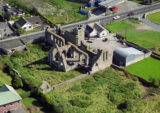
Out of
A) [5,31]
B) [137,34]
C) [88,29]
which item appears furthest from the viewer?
[137,34]

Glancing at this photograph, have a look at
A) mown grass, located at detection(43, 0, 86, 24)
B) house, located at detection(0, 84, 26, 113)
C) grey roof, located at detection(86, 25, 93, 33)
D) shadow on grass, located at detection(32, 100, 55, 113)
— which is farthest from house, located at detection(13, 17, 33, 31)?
house, located at detection(0, 84, 26, 113)

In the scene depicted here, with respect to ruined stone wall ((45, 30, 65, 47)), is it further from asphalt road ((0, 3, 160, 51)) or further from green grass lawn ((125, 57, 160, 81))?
green grass lawn ((125, 57, 160, 81))

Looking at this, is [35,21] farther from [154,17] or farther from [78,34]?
[154,17]

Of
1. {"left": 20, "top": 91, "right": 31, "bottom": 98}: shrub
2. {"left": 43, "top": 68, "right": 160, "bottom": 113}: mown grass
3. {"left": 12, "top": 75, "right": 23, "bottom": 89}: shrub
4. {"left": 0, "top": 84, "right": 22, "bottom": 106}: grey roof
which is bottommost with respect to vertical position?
{"left": 43, "top": 68, "right": 160, "bottom": 113}: mown grass

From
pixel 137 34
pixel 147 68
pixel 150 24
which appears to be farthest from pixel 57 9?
pixel 147 68

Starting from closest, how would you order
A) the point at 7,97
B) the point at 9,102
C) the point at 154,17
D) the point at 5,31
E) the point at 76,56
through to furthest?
the point at 9,102, the point at 7,97, the point at 76,56, the point at 5,31, the point at 154,17
